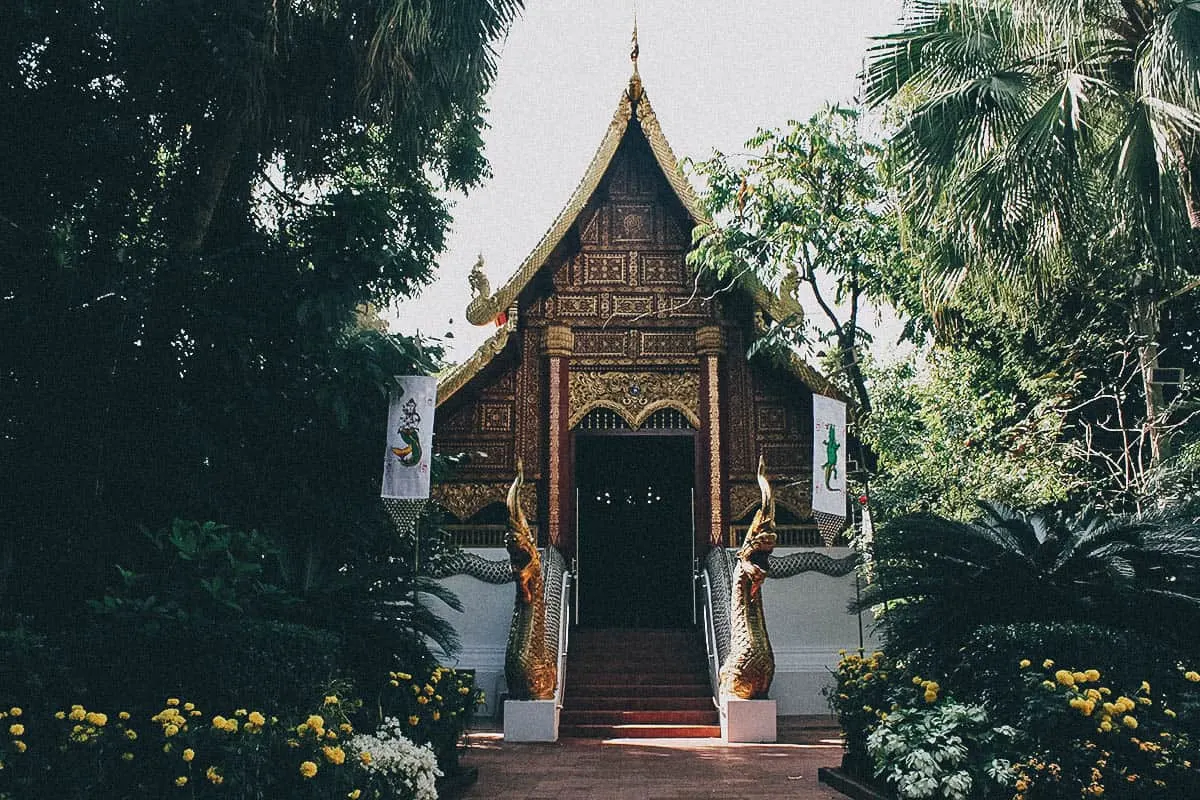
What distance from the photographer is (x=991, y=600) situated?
20.3ft

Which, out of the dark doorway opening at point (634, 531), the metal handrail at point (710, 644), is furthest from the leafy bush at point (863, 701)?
the dark doorway opening at point (634, 531)

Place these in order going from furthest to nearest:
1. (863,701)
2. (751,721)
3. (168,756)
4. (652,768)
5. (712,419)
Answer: (712,419), (751,721), (652,768), (863,701), (168,756)

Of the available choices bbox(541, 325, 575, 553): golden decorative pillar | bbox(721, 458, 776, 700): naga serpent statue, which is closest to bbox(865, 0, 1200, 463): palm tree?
bbox(721, 458, 776, 700): naga serpent statue

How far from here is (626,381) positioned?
12.9 m

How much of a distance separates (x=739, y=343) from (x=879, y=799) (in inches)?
299

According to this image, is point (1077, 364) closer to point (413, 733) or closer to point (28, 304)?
point (413, 733)

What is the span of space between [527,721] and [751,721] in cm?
194

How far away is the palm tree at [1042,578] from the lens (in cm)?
603

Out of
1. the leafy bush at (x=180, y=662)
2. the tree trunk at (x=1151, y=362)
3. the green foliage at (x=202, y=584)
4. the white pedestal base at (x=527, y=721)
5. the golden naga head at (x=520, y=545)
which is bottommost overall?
the white pedestal base at (x=527, y=721)

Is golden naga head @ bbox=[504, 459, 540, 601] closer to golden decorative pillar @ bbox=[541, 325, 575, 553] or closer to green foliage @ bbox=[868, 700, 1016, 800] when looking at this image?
golden decorative pillar @ bbox=[541, 325, 575, 553]

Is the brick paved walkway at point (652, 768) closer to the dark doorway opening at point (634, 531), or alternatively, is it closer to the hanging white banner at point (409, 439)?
the hanging white banner at point (409, 439)

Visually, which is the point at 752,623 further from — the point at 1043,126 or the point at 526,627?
the point at 1043,126

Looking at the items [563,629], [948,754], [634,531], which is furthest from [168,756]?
[634,531]

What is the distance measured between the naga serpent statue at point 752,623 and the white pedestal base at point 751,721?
0.32ft
